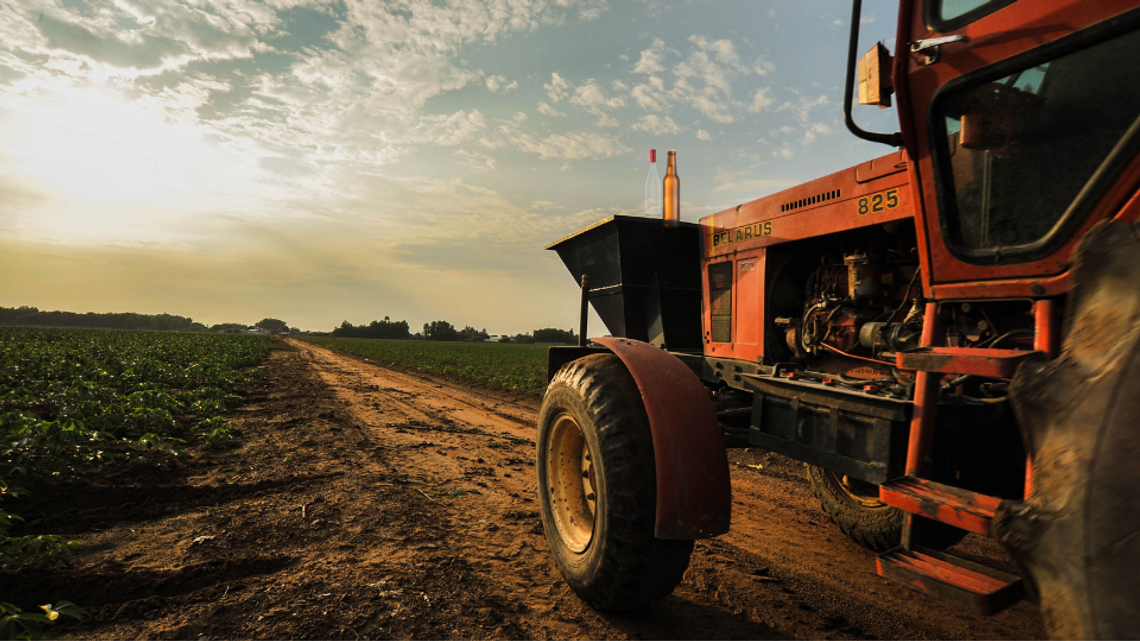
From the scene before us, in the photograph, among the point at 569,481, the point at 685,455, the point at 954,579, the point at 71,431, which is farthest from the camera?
the point at 71,431

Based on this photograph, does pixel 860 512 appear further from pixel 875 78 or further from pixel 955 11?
A: pixel 955 11

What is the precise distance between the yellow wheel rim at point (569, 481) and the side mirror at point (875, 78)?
2.11 meters

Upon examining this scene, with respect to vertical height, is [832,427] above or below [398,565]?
above

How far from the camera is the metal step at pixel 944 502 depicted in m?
1.71

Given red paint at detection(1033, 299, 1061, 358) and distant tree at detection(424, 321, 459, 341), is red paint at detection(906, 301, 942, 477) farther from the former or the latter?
distant tree at detection(424, 321, 459, 341)

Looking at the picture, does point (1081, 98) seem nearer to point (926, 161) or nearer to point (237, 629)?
point (926, 161)

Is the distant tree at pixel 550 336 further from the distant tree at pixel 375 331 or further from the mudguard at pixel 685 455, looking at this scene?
the mudguard at pixel 685 455

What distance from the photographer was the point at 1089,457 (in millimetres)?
1257

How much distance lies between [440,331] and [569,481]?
99891 millimetres

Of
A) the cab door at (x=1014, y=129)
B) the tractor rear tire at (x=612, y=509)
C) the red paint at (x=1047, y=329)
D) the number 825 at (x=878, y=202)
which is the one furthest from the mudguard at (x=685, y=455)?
the number 825 at (x=878, y=202)

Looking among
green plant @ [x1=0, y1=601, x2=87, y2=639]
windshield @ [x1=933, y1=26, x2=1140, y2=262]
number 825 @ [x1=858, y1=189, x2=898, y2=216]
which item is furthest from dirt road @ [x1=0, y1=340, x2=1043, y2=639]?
number 825 @ [x1=858, y1=189, x2=898, y2=216]

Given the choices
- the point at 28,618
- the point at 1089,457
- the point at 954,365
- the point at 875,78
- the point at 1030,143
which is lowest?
the point at 28,618

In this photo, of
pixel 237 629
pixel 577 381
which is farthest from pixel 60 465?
pixel 577 381

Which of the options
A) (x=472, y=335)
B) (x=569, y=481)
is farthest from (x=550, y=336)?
(x=569, y=481)
